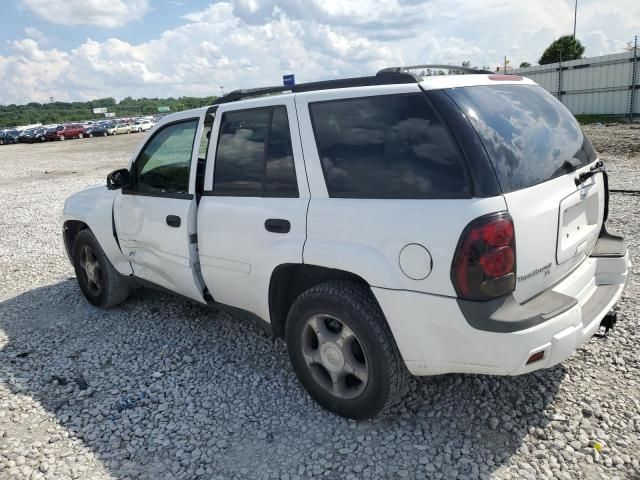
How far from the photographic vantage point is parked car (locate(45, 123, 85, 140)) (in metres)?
43.7

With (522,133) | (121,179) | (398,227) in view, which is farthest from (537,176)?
(121,179)

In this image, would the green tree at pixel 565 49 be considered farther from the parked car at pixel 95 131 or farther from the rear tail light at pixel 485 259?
the rear tail light at pixel 485 259

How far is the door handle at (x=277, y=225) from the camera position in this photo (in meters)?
3.03

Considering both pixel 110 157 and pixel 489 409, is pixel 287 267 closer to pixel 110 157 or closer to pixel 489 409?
pixel 489 409

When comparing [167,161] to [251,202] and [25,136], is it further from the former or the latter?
[25,136]

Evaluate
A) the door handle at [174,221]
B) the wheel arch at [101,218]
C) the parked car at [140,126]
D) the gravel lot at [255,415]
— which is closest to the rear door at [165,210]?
the door handle at [174,221]

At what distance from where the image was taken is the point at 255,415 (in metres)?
3.20

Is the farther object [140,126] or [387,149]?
[140,126]

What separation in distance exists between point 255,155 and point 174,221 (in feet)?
3.03

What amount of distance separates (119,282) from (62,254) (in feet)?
9.92

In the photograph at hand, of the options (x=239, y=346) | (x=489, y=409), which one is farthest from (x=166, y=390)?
(x=489, y=409)

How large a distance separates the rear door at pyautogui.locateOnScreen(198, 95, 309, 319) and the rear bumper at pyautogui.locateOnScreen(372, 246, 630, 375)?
751mm

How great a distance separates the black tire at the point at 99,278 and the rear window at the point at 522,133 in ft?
11.8

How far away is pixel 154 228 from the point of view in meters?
4.07
